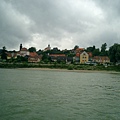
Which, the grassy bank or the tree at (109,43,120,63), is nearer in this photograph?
the tree at (109,43,120,63)

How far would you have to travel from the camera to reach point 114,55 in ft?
332

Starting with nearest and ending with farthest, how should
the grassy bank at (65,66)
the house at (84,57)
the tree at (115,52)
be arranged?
the tree at (115,52)
the grassy bank at (65,66)
the house at (84,57)

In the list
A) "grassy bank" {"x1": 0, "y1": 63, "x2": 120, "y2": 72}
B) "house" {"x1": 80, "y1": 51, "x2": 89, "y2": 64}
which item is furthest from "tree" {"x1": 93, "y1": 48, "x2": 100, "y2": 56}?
"grassy bank" {"x1": 0, "y1": 63, "x2": 120, "y2": 72}

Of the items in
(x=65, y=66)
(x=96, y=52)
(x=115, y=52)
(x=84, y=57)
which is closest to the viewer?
(x=115, y=52)

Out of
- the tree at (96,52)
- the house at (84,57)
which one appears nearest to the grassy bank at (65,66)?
the house at (84,57)

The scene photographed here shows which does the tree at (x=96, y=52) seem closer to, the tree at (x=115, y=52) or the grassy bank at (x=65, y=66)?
the grassy bank at (x=65, y=66)

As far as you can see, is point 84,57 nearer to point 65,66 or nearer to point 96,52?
point 96,52

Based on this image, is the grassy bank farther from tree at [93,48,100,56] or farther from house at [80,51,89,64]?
tree at [93,48,100,56]

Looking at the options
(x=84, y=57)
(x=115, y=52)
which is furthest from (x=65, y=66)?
(x=84, y=57)

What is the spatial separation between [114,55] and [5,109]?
87.9 m

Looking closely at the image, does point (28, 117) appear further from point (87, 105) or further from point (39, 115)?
point (87, 105)

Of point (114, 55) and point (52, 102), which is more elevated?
point (114, 55)

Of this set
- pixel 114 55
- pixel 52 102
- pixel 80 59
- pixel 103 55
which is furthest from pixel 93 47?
pixel 52 102

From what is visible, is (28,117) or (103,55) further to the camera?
(103,55)
